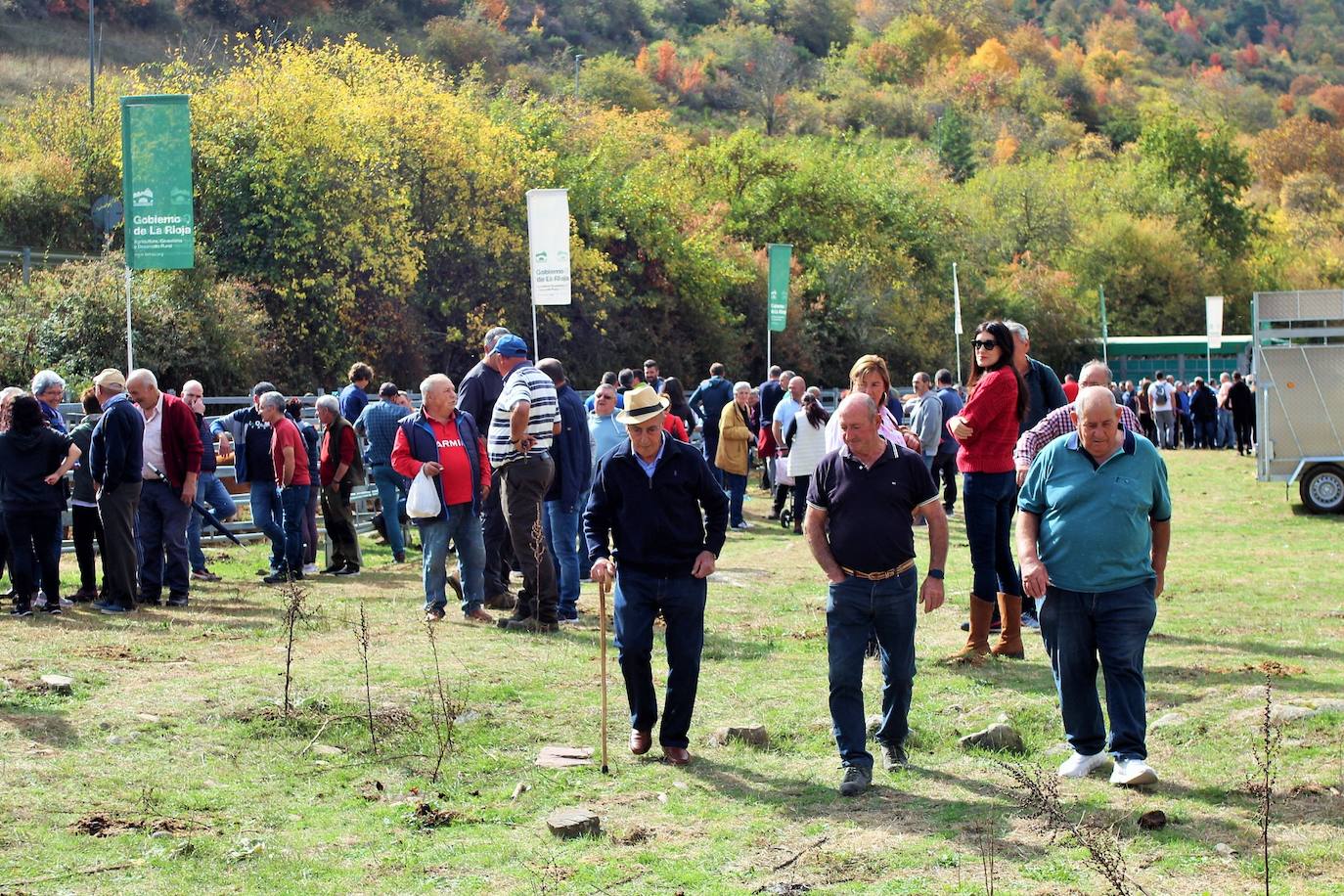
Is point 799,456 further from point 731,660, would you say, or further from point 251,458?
point 731,660

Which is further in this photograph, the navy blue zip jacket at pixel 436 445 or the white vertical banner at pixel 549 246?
the white vertical banner at pixel 549 246

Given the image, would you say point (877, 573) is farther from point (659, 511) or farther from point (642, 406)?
point (642, 406)

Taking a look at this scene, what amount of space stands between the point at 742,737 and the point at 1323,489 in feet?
50.3

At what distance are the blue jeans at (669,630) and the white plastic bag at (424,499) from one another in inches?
160

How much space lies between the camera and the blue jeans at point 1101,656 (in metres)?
6.54

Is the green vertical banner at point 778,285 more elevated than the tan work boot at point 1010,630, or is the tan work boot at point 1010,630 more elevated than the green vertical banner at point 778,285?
the green vertical banner at point 778,285

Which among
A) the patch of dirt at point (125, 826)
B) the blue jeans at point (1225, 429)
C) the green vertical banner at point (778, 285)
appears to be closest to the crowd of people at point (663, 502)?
the patch of dirt at point (125, 826)

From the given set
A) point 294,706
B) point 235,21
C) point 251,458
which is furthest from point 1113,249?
point 294,706

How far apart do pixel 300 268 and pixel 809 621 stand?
2092 centimetres

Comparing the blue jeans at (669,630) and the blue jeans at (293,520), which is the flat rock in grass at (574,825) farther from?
the blue jeans at (293,520)

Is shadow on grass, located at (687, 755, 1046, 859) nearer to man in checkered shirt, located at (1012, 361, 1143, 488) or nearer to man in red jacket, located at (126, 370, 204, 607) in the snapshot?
man in checkered shirt, located at (1012, 361, 1143, 488)

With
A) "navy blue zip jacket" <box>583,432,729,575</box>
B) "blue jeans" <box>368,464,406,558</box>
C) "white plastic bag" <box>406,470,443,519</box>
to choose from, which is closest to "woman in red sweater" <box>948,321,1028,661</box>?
"navy blue zip jacket" <box>583,432,729,575</box>

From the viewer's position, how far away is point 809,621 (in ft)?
38.7

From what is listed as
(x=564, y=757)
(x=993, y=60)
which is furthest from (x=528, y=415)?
(x=993, y=60)
